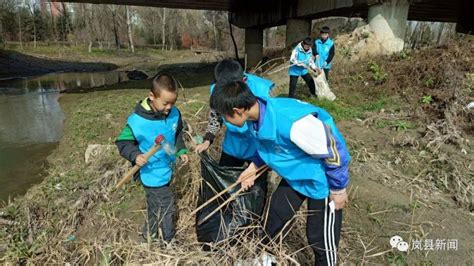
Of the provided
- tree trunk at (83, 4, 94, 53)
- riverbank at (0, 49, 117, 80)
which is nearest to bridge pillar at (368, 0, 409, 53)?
riverbank at (0, 49, 117, 80)

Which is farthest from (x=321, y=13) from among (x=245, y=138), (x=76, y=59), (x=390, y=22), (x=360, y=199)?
(x=76, y=59)

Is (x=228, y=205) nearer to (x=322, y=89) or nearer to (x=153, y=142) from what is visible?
(x=153, y=142)

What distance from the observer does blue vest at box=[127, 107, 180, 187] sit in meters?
2.23

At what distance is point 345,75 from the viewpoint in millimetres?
7430

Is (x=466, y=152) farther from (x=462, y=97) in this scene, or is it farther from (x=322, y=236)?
(x=322, y=236)

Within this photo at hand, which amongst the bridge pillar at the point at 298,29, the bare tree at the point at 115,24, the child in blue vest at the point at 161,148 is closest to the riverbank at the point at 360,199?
the child in blue vest at the point at 161,148

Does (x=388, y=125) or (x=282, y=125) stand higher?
(x=282, y=125)

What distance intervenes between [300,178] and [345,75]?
613 centimetres

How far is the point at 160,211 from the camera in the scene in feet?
8.12

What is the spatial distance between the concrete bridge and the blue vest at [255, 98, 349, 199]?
7384 mm

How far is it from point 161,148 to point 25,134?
6599mm

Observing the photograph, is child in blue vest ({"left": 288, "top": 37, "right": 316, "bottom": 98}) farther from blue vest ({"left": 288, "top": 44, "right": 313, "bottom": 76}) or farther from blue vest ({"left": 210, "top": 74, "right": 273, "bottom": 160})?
blue vest ({"left": 210, "top": 74, "right": 273, "bottom": 160})

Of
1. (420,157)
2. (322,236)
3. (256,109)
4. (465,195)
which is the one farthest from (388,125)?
(256,109)

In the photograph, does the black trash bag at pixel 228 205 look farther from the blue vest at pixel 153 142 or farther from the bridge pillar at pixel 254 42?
the bridge pillar at pixel 254 42
